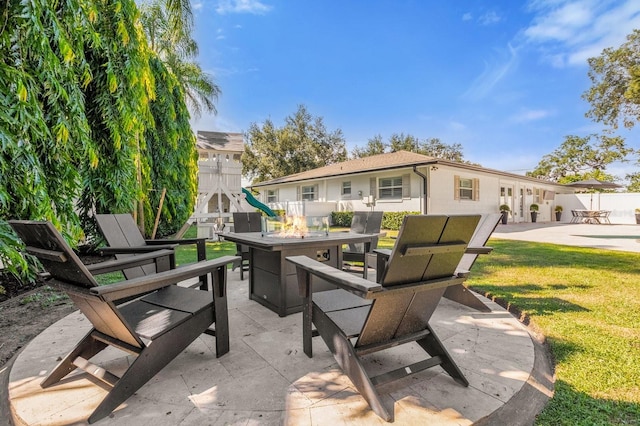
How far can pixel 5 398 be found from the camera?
1754 millimetres

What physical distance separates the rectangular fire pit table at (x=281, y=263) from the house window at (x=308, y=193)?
1517 cm

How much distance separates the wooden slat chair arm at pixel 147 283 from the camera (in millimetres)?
1511

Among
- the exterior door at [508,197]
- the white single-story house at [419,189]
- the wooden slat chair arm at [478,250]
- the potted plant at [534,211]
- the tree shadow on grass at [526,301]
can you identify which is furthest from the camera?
Result: the potted plant at [534,211]

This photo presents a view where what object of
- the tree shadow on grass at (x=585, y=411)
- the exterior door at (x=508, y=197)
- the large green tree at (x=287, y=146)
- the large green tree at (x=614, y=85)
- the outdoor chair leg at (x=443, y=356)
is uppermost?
the large green tree at (x=287, y=146)

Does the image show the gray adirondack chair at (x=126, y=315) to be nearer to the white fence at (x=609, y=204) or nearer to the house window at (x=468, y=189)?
the house window at (x=468, y=189)

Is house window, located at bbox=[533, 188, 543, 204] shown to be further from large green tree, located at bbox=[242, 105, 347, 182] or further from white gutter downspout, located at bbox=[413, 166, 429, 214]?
large green tree, located at bbox=[242, 105, 347, 182]

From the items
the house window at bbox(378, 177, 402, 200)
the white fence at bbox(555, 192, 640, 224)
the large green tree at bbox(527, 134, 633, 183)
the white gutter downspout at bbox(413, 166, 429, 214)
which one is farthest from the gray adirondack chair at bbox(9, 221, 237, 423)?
the large green tree at bbox(527, 134, 633, 183)

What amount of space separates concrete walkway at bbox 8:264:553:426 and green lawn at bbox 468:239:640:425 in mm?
153

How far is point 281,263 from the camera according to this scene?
298 centimetres

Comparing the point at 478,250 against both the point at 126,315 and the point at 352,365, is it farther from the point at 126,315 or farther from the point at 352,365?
the point at 126,315

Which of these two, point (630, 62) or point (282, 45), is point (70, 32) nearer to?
point (282, 45)

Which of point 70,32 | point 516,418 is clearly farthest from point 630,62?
point 70,32

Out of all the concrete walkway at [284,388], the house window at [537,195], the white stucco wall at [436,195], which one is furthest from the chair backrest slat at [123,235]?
the house window at [537,195]

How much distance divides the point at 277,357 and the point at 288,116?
28.4 meters
